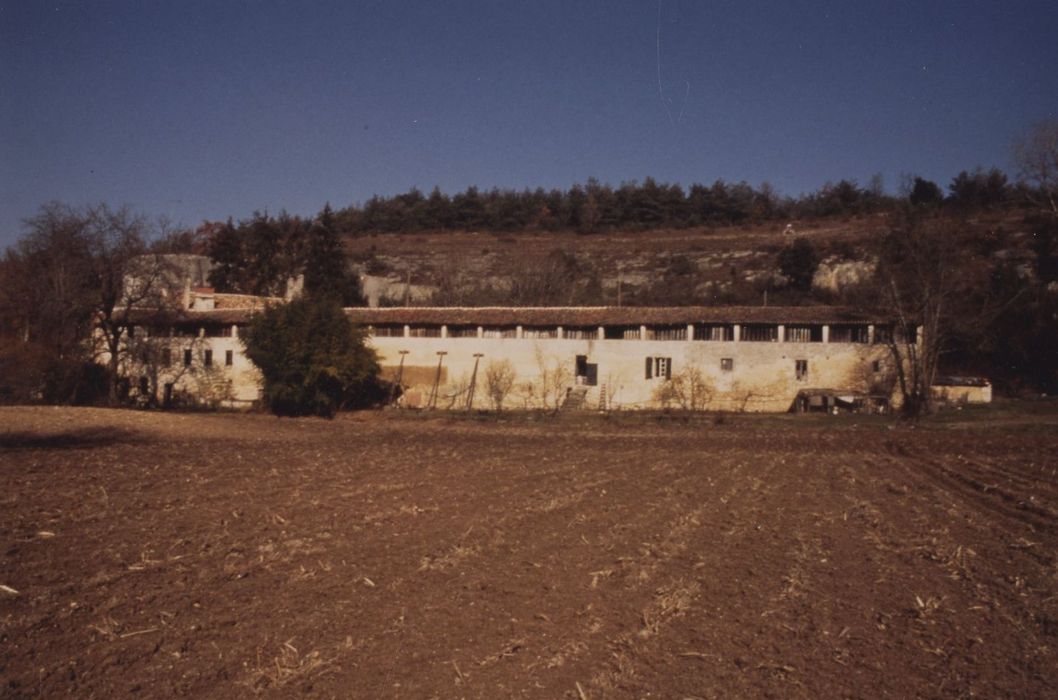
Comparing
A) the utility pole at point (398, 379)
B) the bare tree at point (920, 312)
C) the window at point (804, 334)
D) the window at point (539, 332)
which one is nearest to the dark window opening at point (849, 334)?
the window at point (804, 334)

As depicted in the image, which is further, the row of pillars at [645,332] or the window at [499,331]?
the window at [499,331]

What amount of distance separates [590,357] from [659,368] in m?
3.53

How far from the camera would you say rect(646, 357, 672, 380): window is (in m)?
37.8

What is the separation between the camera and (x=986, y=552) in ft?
34.1

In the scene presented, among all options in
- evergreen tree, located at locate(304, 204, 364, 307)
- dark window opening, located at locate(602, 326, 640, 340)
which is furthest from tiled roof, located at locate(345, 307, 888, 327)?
evergreen tree, located at locate(304, 204, 364, 307)

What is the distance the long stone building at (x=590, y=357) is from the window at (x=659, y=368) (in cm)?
5

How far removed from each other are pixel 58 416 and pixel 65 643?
88.1 feet

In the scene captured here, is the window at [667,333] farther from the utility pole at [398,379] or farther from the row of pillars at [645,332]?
the utility pole at [398,379]

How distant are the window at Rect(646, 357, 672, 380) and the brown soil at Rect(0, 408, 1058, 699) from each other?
751 inches

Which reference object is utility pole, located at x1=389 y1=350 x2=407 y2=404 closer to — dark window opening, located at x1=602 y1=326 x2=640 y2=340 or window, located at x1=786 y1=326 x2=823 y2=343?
dark window opening, located at x1=602 y1=326 x2=640 y2=340

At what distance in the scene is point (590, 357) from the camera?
3884cm

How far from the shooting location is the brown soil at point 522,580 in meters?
6.20

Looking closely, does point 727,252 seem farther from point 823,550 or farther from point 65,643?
point 65,643

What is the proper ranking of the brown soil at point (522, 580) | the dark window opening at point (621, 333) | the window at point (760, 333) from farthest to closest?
the dark window opening at point (621, 333) → the window at point (760, 333) → the brown soil at point (522, 580)
